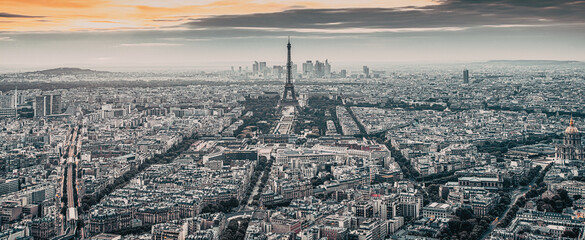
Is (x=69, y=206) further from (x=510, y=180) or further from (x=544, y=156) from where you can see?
(x=544, y=156)

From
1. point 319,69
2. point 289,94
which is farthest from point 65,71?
point 319,69

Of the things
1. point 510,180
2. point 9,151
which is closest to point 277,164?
point 510,180

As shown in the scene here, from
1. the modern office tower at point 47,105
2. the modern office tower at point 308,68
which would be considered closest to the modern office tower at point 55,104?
the modern office tower at point 47,105

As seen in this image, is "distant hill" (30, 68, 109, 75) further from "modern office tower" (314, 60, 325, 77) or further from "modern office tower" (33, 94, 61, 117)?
"modern office tower" (314, 60, 325, 77)

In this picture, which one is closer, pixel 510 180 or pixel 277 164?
pixel 510 180

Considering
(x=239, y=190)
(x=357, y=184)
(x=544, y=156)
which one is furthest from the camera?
(x=544, y=156)

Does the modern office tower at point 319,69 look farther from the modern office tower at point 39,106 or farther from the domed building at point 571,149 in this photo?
the domed building at point 571,149
